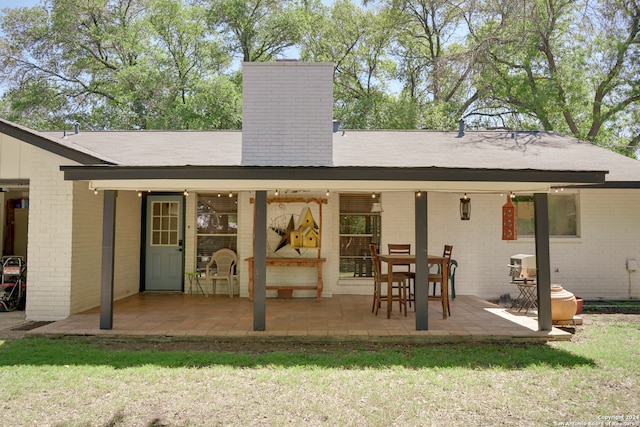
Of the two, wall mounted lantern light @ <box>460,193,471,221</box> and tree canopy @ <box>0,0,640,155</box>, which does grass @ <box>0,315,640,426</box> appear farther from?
tree canopy @ <box>0,0,640,155</box>

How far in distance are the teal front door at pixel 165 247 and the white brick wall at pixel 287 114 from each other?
3446mm

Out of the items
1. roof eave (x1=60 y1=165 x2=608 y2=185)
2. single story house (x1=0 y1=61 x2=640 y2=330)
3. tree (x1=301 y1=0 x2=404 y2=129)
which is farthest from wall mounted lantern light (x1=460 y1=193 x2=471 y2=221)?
tree (x1=301 y1=0 x2=404 y2=129)

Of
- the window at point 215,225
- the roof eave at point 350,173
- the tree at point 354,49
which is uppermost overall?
the tree at point 354,49

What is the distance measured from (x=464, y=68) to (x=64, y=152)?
49.2 feet

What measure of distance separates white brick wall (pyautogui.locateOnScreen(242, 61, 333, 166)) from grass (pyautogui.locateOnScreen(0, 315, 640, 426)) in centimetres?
309

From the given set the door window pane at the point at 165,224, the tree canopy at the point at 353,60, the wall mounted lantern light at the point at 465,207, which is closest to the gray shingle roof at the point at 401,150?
the wall mounted lantern light at the point at 465,207

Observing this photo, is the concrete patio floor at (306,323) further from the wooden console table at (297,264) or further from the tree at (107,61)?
the tree at (107,61)

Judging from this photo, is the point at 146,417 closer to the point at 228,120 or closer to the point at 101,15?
the point at 228,120

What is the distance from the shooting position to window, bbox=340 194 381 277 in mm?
9125

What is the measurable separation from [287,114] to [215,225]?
349cm

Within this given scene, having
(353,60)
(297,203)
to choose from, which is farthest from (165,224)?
(353,60)

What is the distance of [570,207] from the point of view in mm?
9094

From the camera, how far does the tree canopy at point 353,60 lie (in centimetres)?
1527

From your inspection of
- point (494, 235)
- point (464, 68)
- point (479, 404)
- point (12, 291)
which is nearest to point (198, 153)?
point (12, 291)
